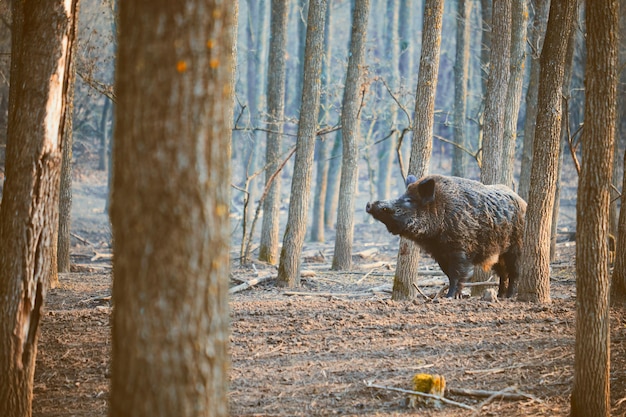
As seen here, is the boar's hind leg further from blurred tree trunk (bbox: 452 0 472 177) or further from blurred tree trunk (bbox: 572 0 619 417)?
blurred tree trunk (bbox: 572 0 619 417)

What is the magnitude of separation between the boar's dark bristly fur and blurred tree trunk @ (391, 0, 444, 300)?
1.67 ft

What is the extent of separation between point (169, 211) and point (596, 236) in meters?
3.64

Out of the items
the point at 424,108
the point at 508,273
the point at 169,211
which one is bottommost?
the point at 508,273

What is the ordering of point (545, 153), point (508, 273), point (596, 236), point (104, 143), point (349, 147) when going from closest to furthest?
point (596, 236), point (545, 153), point (508, 273), point (349, 147), point (104, 143)

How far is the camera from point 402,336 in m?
8.47

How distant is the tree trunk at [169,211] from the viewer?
3.59 metres

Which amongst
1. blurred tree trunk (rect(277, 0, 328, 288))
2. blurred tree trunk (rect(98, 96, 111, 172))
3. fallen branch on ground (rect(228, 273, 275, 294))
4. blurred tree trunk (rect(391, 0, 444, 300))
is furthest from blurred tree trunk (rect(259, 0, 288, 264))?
blurred tree trunk (rect(98, 96, 111, 172))

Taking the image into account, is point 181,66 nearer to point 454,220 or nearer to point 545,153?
point 545,153

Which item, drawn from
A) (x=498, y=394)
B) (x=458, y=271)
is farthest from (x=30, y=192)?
(x=458, y=271)

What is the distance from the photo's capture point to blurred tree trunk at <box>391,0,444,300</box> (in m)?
11.6

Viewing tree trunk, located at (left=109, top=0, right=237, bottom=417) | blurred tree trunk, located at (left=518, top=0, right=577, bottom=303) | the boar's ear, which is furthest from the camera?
the boar's ear

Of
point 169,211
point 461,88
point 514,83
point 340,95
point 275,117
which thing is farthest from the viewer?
point 340,95

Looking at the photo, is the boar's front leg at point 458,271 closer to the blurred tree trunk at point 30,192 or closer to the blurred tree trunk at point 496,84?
the blurred tree trunk at point 496,84

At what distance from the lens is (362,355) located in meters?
7.68
